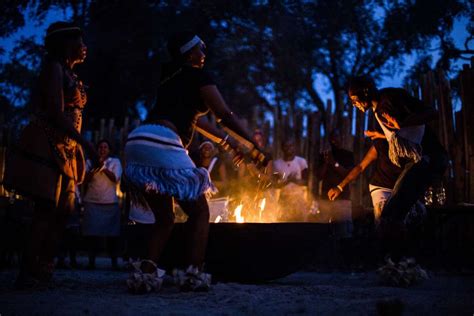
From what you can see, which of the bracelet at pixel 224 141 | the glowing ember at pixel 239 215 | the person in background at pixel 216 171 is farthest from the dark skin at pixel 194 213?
the person in background at pixel 216 171

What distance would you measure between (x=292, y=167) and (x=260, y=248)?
3970 millimetres

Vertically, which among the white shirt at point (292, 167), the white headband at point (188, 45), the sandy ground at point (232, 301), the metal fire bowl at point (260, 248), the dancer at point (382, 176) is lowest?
the sandy ground at point (232, 301)

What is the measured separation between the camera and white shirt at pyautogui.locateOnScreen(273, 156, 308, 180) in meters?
8.30

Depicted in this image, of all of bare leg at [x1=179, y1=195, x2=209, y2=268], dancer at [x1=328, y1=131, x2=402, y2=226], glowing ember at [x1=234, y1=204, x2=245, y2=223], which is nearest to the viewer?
bare leg at [x1=179, y1=195, x2=209, y2=268]

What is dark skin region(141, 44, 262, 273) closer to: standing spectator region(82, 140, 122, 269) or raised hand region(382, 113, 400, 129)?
raised hand region(382, 113, 400, 129)

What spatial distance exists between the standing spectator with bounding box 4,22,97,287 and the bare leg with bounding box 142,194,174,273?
580mm

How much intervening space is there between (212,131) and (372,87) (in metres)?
1.62

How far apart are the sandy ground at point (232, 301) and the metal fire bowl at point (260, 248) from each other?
0.96 feet

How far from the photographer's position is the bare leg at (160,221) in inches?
150

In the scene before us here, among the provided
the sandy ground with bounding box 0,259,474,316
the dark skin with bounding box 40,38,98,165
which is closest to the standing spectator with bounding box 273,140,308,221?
the sandy ground with bounding box 0,259,474,316

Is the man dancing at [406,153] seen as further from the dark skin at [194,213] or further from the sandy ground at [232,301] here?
the dark skin at [194,213]

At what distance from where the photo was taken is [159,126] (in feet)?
12.5

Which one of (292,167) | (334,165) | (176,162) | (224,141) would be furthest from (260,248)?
(292,167)

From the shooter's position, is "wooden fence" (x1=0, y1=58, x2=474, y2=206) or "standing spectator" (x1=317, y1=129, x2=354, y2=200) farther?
"standing spectator" (x1=317, y1=129, x2=354, y2=200)
